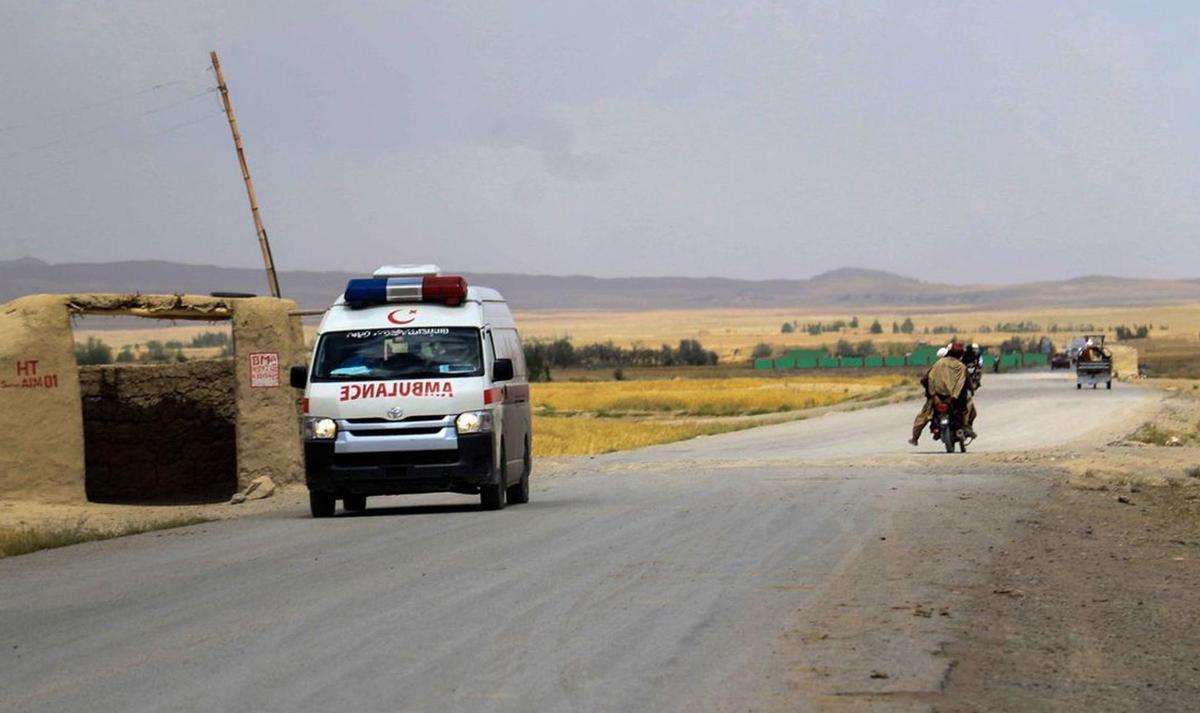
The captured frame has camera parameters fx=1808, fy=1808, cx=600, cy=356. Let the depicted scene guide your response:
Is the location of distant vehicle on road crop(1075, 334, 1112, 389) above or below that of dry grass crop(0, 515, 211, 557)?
below

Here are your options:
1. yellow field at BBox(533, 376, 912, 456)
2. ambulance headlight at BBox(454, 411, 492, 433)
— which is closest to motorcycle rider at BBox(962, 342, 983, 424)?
yellow field at BBox(533, 376, 912, 456)

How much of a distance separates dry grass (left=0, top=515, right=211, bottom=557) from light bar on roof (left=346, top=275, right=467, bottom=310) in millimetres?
3219

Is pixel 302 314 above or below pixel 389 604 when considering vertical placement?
above

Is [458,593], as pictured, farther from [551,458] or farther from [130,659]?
[551,458]

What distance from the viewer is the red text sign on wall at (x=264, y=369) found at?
26.7 m

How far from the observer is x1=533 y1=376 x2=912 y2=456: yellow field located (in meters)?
51.0

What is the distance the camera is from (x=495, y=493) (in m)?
20.4

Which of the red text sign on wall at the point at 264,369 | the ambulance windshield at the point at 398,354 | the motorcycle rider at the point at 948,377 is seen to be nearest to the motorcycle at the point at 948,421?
the motorcycle rider at the point at 948,377

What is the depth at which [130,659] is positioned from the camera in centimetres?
992

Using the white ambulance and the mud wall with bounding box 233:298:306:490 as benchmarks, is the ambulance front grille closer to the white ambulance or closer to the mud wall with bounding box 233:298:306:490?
the white ambulance

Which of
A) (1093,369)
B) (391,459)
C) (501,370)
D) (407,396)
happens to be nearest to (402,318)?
(407,396)

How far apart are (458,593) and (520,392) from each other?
1019cm

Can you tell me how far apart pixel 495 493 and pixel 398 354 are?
1.91 meters

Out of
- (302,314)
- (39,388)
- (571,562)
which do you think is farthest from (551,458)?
(571,562)
